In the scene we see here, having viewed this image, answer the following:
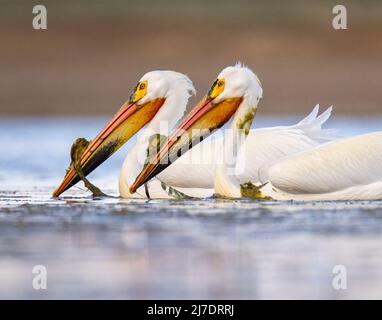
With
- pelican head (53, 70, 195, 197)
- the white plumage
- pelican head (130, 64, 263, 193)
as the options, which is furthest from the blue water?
pelican head (130, 64, 263, 193)

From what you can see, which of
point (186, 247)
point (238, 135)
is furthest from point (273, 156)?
point (186, 247)

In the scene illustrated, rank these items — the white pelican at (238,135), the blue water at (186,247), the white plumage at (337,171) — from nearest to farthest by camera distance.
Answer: the blue water at (186,247) < the white plumage at (337,171) < the white pelican at (238,135)

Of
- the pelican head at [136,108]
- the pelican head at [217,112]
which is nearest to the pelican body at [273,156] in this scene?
the pelican head at [217,112]

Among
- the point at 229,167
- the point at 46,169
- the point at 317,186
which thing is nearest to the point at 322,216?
the point at 317,186

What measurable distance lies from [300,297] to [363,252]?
1.38 m

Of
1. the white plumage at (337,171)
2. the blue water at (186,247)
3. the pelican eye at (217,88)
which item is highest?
the pelican eye at (217,88)

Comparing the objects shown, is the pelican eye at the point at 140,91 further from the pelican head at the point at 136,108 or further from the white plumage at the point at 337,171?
the white plumage at the point at 337,171

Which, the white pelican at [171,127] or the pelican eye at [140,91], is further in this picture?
the pelican eye at [140,91]

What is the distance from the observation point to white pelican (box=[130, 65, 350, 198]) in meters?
11.5

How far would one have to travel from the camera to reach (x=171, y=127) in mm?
12281

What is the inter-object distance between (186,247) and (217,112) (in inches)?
118

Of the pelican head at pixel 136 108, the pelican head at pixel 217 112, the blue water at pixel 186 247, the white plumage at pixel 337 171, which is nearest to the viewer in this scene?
the blue water at pixel 186 247

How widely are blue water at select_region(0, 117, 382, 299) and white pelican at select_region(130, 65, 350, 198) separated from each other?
354 millimetres

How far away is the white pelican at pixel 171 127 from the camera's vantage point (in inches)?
457
